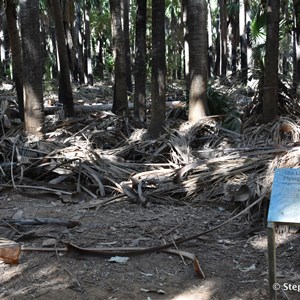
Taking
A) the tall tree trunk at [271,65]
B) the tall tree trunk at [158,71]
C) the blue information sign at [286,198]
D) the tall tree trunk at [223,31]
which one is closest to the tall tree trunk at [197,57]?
the tall tree trunk at [158,71]

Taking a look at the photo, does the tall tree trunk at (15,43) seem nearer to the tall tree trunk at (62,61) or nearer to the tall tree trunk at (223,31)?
the tall tree trunk at (62,61)

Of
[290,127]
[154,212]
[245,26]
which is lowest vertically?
[154,212]

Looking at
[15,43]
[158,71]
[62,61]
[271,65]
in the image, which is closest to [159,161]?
[158,71]

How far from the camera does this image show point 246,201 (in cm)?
580

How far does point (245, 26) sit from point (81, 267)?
21149 mm

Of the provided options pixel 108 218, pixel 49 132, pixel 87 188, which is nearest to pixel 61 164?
pixel 87 188

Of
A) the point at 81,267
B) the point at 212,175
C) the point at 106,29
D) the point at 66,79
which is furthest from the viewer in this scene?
the point at 106,29

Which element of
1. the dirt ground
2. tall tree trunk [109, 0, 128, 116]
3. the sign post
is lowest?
the dirt ground

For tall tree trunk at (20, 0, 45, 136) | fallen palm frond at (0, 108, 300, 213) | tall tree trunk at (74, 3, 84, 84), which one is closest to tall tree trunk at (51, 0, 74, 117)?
fallen palm frond at (0, 108, 300, 213)

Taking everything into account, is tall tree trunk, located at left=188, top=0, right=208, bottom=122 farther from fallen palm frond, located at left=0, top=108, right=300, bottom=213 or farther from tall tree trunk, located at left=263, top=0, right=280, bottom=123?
tall tree trunk, located at left=263, top=0, right=280, bottom=123

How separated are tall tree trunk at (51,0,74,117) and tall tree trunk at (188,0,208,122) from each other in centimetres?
441

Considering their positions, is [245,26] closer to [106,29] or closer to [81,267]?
[106,29]

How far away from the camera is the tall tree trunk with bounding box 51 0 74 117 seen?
12016 mm

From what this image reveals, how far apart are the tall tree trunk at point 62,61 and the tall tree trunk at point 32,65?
366 cm
